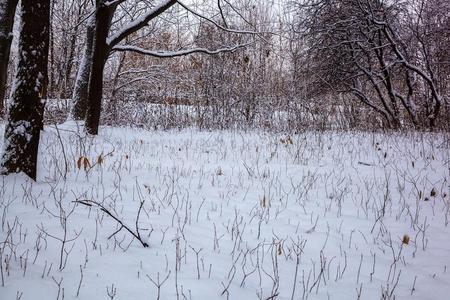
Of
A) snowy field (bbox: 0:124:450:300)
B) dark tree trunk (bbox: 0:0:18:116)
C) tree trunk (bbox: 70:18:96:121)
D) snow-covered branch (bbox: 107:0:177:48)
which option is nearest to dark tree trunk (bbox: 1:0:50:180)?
snowy field (bbox: 0:124:450:300)

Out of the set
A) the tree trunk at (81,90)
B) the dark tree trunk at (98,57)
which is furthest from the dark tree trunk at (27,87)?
the tree trunk at (81,90)

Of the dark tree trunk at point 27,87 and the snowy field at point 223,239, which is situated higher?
the dark tree trunk at point 27,87

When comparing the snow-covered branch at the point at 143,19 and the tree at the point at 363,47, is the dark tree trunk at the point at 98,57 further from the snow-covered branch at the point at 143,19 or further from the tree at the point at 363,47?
the tree at the point at 363,47

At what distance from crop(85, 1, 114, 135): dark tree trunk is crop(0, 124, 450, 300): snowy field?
4.11 m

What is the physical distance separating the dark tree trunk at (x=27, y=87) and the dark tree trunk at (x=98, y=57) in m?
4.60

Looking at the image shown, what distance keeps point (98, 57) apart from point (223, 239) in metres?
7.09

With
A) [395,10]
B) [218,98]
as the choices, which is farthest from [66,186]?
[395,10]

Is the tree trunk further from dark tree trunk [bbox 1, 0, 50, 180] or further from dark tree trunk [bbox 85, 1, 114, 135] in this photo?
dark tree trunk [bbox 1, 0, 50, 180]

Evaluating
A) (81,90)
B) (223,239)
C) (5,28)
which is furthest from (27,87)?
(5,28)

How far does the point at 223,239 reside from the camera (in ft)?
8.86

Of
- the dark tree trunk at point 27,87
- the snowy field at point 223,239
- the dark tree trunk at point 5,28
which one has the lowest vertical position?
the snowy field at point 223,239

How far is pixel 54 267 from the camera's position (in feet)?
6.72

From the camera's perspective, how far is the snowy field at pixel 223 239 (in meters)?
1.96

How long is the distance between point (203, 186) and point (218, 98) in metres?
10.0
